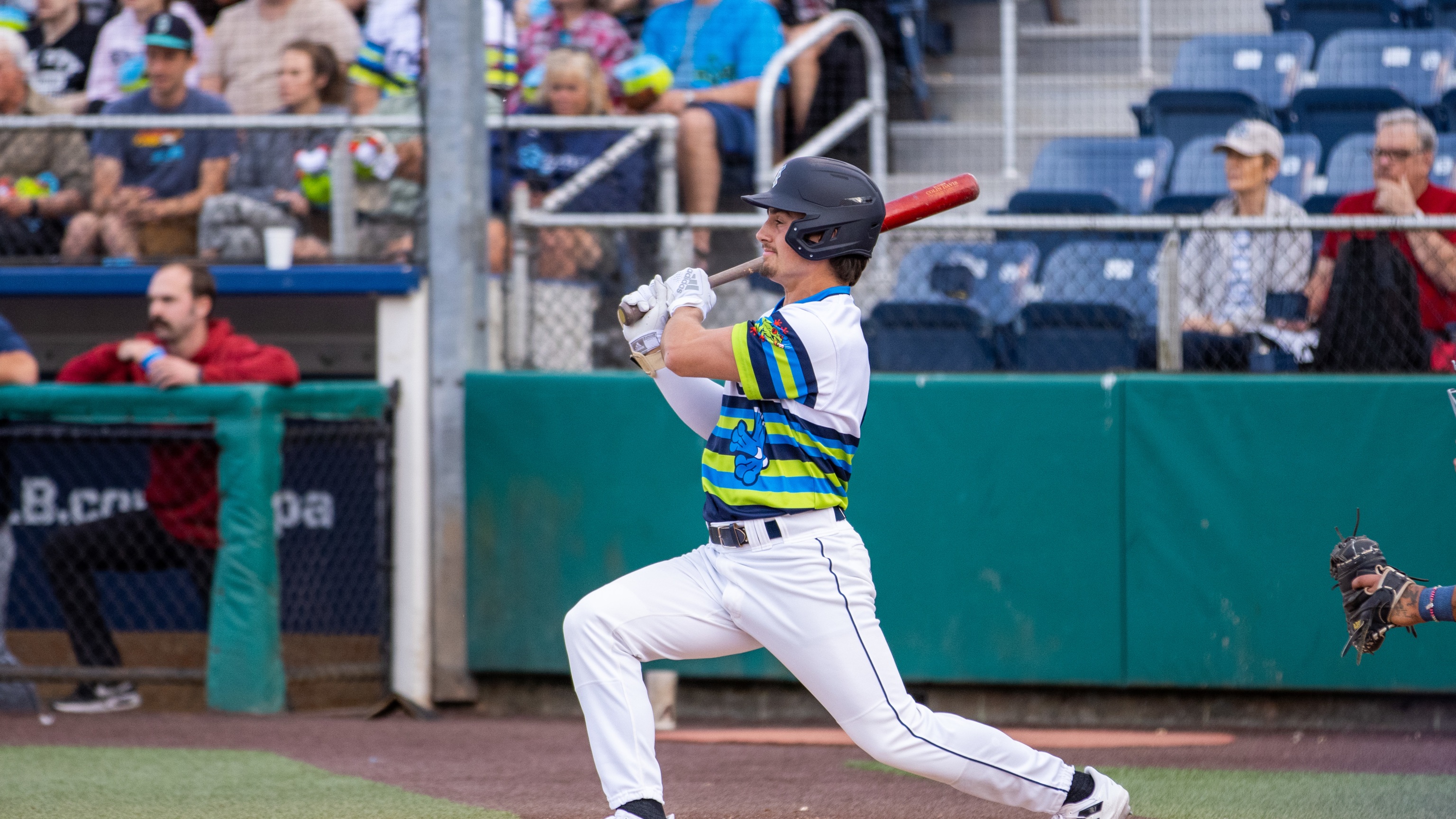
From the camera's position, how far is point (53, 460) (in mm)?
A: 7215

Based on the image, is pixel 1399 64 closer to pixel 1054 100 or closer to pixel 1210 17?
pixel 1210 17

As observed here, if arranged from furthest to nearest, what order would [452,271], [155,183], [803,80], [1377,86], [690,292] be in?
1. [1377,86]
2. [803,80]
3. [155,183]
4. [452,271]
5. [690,292]

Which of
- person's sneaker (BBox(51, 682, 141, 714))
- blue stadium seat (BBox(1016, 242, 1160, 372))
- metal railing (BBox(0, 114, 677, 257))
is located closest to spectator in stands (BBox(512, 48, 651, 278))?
metal railing (BBox(0, 114, 677, 257))

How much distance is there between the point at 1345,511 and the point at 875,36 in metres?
3.75

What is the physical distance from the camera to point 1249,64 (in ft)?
26.1

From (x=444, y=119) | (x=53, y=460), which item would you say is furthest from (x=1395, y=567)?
(x=53, y=460)

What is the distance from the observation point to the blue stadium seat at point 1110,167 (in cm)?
716

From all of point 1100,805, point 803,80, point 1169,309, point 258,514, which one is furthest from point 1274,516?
point 258,514

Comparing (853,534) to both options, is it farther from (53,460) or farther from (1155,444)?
(53,460)

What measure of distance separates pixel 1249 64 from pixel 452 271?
4.44 m

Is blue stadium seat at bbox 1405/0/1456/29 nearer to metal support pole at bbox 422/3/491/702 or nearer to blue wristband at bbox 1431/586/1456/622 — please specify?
metal support pole at bbox 422/3/491/702

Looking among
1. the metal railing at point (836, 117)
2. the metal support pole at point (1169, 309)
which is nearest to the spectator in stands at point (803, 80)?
the metal railing at point (836, 117)

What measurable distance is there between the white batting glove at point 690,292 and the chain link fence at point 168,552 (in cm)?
284

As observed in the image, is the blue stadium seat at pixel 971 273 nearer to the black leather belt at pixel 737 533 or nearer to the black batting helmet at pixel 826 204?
the black batting helmet at pixel 826 204
